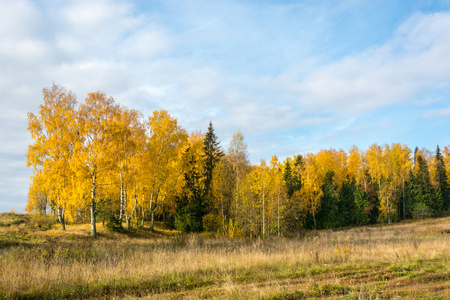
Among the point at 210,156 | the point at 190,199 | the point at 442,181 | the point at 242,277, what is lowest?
the point at 242,277

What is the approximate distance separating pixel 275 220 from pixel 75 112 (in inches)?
873

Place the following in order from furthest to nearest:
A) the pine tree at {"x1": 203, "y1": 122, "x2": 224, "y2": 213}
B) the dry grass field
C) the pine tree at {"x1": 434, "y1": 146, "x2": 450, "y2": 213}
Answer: the pine tree at {"x1": 434, "y1": 146, "x2": 450, "y2": 213}
the pine tree at {"x1": 203, "y1": 122, "x2": 224, "y2": 213}
the dry grass field

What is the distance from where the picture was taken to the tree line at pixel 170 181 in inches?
921

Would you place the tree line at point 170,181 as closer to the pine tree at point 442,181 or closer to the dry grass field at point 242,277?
the pine tree at point 442,181

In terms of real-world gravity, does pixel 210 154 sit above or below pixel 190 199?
above

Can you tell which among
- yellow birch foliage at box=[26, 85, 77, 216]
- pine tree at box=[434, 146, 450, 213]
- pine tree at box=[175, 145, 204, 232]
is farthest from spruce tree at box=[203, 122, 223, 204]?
pine tree at box=[434, 146, 450, 213]

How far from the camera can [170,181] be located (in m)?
30.2

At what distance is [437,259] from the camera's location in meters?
11.8

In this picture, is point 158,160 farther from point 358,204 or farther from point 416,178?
point 416,178

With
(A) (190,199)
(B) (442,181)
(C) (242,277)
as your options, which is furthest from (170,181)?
(B) (442,181)

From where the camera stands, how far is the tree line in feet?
76.7

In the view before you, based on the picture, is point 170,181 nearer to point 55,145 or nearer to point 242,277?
point 55,145

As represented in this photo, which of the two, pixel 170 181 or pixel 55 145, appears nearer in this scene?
pixel 55 145

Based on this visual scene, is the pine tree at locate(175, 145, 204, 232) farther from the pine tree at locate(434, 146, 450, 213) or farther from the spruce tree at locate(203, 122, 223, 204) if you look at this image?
the pine tree at locate(434, 146, 450, 213)
